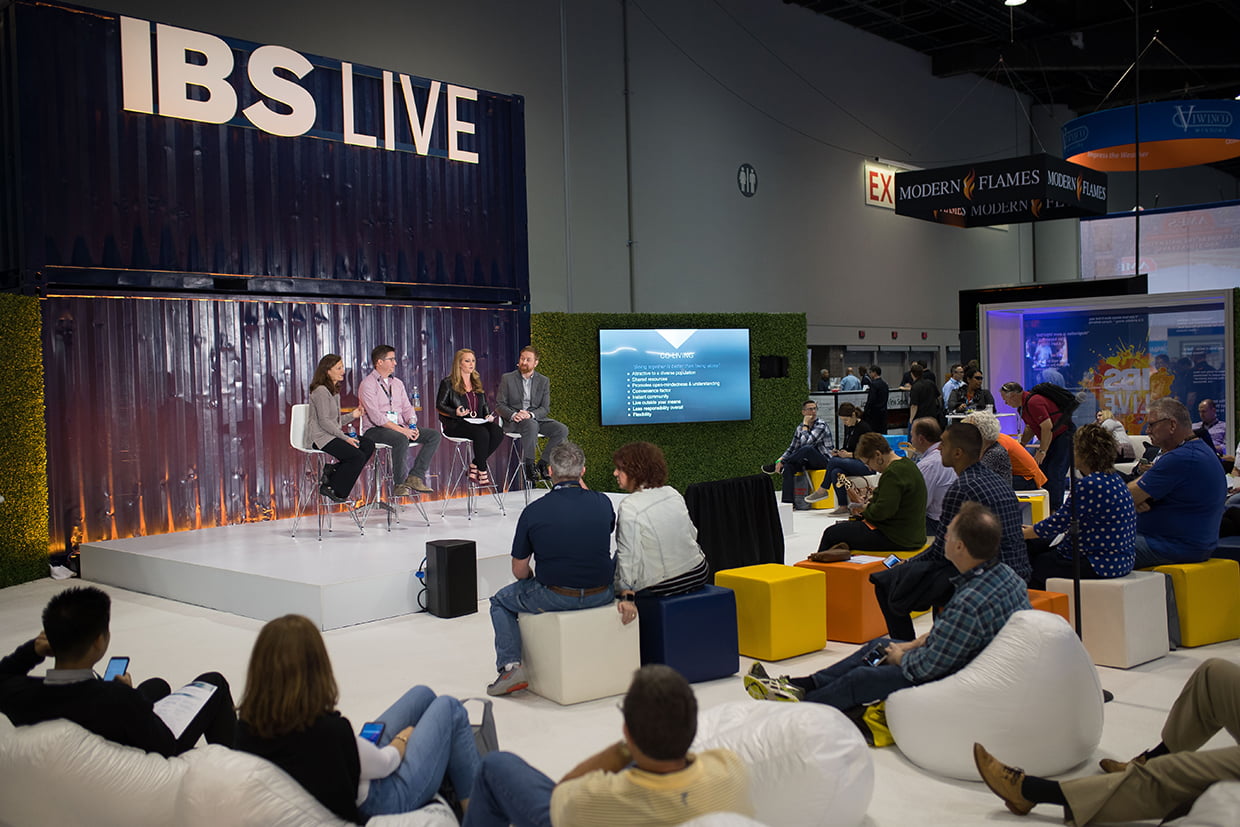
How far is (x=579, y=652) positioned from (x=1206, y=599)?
319cm

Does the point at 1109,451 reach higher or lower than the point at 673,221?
lower

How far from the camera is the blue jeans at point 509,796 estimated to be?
246cm

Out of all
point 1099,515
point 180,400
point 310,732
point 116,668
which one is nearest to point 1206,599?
point 1099,515

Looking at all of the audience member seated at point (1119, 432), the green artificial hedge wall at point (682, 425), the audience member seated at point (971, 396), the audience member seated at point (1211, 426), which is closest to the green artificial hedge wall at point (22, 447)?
the green artificial hedge wall at point (682, 425)

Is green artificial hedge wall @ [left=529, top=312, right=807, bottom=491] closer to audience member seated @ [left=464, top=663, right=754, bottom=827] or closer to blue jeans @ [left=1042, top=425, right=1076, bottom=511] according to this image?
blue jeans @ [left=1042, top=425, right=1076, bottom=511]

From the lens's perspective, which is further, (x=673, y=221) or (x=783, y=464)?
(x=673, y=221)

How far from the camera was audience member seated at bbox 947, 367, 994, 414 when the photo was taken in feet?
38.5

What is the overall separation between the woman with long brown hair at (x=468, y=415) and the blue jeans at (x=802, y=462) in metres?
3.31

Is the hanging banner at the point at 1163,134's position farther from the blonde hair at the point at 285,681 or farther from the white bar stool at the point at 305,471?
the blonde hair at the point at 285,681

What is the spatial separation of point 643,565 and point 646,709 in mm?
2626

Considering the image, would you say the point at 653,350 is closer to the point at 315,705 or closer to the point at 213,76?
the point at 213,76

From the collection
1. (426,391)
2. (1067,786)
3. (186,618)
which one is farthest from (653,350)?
(1067,786)

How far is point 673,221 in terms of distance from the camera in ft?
46.1

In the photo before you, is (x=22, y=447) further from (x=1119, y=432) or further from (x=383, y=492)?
(x=1119, y=432)
